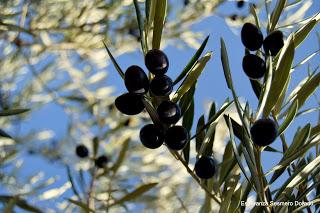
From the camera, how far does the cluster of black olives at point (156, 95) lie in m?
0.87

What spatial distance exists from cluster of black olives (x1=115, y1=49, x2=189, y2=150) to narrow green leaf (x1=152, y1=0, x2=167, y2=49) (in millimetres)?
38

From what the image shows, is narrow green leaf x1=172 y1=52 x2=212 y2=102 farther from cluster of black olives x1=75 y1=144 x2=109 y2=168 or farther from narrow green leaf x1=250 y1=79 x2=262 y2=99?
cluster of black olives x1=75 y1=144 x2=109 y2=168

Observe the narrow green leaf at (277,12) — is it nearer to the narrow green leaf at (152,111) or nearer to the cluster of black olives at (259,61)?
the cluster of black olives at (259,61)

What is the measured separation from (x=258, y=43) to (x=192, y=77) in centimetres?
13

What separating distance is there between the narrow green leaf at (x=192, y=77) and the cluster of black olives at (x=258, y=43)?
0.06m

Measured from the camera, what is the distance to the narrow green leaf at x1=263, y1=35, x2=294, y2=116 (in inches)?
35.8

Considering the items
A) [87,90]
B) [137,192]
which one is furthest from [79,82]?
[137,192]

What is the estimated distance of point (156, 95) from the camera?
A: 2.93 ft

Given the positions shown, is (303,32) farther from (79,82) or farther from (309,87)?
(79,82)

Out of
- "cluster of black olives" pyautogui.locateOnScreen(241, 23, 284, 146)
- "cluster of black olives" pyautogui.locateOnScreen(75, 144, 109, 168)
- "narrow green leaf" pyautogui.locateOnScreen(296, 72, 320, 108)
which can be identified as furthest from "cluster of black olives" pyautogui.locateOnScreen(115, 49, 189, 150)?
"cluster of black olives" pyautogui.locateOnScreen(75, 144, 109, 168)

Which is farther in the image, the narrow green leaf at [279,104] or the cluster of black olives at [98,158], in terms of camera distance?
the cluster of black olives at [98,158]

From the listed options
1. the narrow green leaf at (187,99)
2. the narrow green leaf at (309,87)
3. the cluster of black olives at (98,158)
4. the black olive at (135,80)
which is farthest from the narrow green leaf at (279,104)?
the cluster of black olives at (98,158)

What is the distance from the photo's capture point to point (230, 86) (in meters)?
0.89

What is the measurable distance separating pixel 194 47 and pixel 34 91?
2.90 ft
